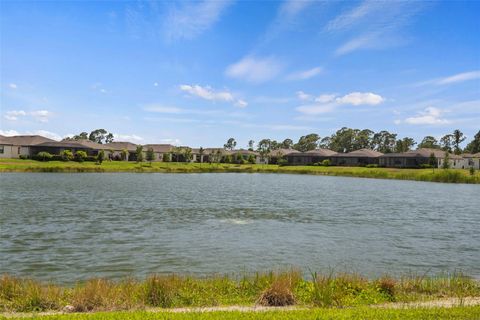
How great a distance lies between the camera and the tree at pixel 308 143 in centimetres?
19168

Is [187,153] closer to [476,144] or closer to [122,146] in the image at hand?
[122,146]

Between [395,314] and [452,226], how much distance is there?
24.0m

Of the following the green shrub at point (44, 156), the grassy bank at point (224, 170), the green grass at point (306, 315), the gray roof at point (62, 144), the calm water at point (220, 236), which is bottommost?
the calm water at point (220, 236)

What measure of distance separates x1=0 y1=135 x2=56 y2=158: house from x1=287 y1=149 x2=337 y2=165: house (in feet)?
246

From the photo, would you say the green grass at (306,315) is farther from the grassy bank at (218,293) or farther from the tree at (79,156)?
the tree at (79,156)

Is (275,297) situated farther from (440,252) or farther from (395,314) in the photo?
(440,252)

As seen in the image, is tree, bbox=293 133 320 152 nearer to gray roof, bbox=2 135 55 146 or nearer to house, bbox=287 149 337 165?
house, bbox=287 149 337 165

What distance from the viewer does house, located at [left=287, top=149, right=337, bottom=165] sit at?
133625mm

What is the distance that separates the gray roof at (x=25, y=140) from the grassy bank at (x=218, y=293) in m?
99.8

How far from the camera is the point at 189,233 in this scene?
24.9 m

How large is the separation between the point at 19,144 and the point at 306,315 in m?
106

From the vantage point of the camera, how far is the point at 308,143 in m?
192

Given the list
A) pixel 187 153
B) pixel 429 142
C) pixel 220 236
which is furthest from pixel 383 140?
pixel 220 236

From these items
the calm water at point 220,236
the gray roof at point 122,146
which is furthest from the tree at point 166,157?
the calm water at point 220,236
